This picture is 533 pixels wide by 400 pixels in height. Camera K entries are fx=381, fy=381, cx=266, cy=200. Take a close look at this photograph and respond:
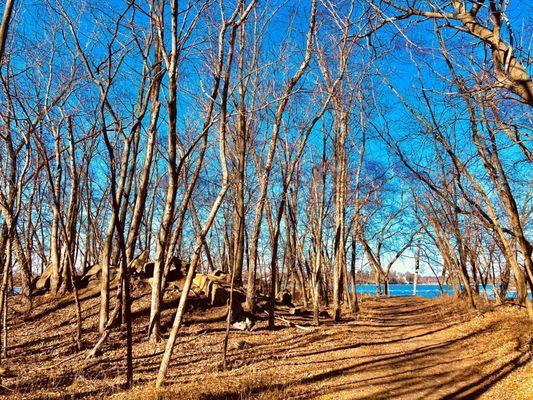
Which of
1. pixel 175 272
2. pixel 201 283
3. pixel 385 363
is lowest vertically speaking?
pixel 385 363

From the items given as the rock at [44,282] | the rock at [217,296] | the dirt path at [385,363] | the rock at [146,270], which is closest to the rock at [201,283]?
the rock at [217,296]

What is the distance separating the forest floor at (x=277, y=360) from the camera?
601cm

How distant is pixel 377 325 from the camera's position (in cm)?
1429

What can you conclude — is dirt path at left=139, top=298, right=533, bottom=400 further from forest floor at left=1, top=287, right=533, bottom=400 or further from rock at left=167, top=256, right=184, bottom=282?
rock at left=167, top=256, right=184, bottom=282

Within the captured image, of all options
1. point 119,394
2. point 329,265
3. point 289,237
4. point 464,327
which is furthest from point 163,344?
point 329,265

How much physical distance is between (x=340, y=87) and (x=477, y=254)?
1103 cm

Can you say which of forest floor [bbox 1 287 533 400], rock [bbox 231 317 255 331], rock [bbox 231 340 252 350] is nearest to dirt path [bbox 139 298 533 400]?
forest floor [bbox 1 287 533 400]

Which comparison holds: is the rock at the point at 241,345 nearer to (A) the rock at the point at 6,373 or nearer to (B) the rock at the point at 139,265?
(A) the rock at the point at 6,373

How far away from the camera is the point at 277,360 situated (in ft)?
26.9

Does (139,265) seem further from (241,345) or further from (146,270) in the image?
(241,345)

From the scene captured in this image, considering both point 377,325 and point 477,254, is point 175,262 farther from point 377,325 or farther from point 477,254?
point 477,254

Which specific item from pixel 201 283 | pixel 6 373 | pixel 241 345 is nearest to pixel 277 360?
pixel 241 345

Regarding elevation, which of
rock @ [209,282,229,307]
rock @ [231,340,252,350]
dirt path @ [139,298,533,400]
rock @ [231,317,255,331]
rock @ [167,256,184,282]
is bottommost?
dirt path @ [139,298,533,400]

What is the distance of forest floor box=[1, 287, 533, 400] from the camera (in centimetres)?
601
